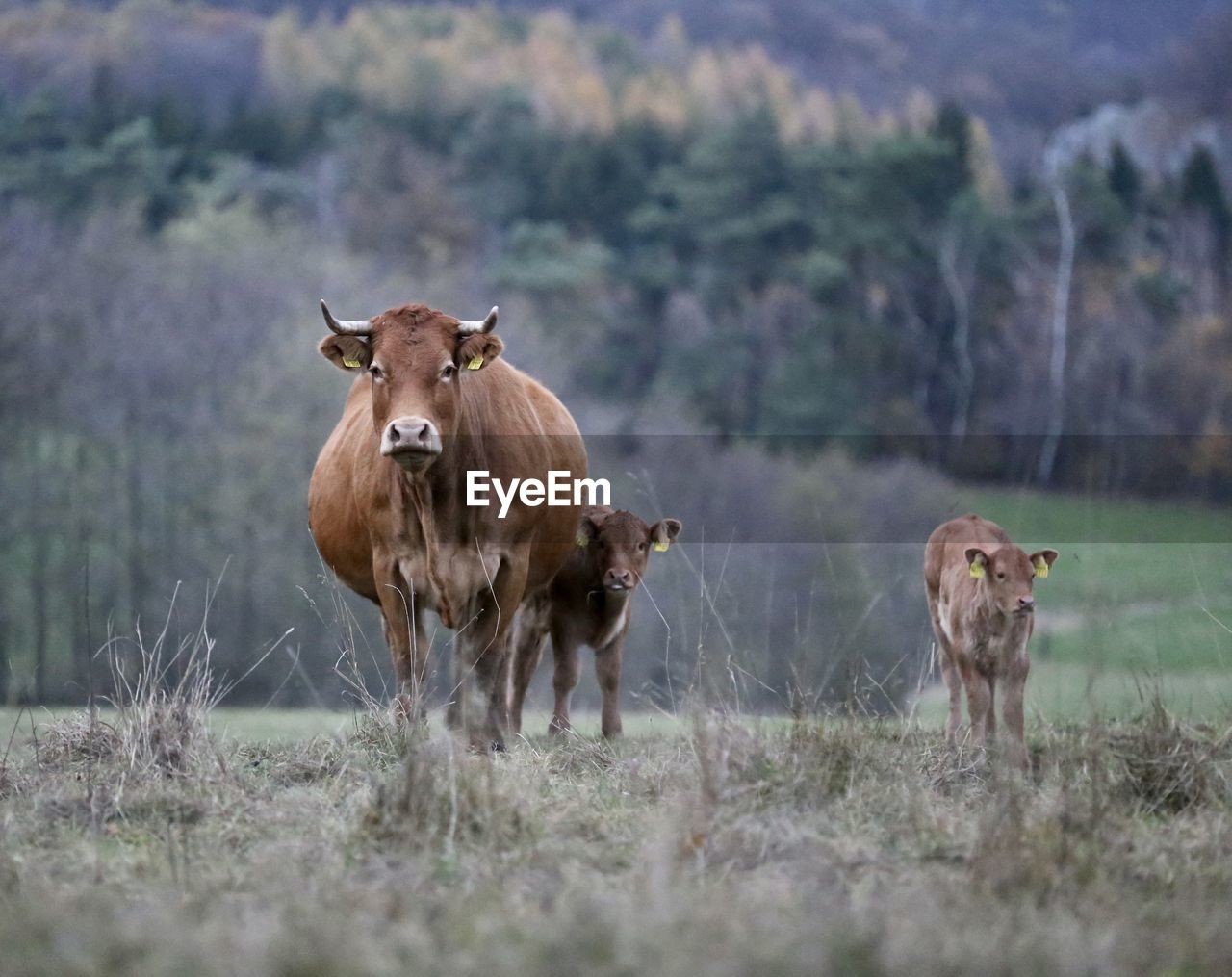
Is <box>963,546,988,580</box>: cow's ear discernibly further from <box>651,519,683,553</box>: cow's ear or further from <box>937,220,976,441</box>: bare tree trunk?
<box>937,220,976,441</box>: bare tree trunk

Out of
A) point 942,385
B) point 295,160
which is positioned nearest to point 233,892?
point 942,385

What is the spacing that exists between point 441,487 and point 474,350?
31.6 inches

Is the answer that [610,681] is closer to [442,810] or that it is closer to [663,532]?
[663,532]

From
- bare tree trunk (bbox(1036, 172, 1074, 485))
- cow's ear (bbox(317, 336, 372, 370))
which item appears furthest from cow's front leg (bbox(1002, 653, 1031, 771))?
bare tree trunk (bbox(1036, 172, 1074, 485))

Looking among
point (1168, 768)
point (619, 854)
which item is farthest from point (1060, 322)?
point (619, 854)

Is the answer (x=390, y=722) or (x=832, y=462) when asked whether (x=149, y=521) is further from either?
(x=390, y=722)

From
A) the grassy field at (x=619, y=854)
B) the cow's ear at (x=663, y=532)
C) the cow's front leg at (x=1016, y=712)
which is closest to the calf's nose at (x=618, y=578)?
the cow's ear at (x=663, y=532)

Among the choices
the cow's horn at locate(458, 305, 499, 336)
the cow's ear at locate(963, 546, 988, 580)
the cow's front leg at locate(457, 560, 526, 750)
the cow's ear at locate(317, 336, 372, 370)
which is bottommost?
the cow's front leg at locate(457, 560, 526, 750)

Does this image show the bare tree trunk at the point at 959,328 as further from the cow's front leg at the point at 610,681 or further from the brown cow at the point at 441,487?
A: the brown cow at the point at 441,487

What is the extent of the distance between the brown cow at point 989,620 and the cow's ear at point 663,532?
1940mm

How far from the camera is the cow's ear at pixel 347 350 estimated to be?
975cm

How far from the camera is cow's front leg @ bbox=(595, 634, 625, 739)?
37.9 feet

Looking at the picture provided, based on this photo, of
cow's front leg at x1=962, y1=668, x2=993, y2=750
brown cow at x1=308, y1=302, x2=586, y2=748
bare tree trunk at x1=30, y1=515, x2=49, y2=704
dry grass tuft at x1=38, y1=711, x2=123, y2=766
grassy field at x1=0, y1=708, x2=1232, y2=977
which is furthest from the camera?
bare tree trunk at x1=30, y1=515, x2=49, y2=704

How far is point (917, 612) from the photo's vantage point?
33.2 m
